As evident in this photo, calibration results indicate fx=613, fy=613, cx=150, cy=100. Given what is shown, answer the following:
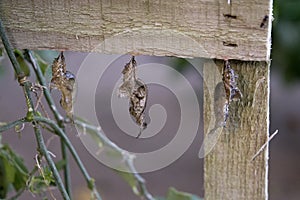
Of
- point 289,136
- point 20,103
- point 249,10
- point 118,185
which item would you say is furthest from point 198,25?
point 20,103

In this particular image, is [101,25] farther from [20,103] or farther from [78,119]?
[20,103]

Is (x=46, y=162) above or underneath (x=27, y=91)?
underneath

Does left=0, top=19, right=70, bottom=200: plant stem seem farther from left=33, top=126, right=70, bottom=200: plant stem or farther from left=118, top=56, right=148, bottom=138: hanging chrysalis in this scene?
left=118, top=56, right=148, bottom=138: hanging chrysalis

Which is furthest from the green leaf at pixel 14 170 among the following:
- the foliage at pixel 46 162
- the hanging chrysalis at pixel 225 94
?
the hanging chrysalis at pixel 225 94

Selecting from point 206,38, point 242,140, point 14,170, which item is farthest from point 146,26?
point 14,170

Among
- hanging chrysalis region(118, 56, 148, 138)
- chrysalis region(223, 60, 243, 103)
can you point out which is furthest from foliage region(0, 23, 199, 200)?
chrysalis region(223, 60, 243, 103)

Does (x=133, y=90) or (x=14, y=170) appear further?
(x=14, y=170)

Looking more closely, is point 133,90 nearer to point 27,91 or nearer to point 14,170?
point 27,91
